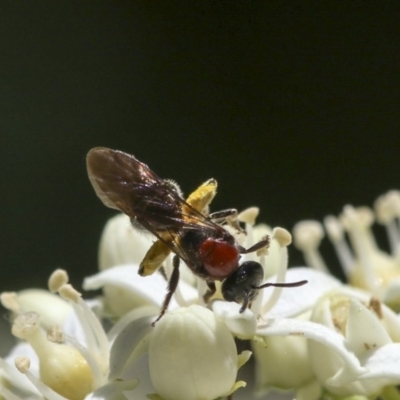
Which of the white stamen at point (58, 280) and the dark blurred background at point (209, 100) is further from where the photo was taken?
the dark blurred background at point (209, 100)

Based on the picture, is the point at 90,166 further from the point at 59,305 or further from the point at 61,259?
the point at 61,259

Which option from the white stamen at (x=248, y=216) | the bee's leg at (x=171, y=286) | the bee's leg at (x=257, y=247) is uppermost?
the white stamen at (x=248, y=216)

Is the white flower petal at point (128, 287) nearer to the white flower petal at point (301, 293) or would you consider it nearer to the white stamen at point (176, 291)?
the white stamen at point (176, 291)

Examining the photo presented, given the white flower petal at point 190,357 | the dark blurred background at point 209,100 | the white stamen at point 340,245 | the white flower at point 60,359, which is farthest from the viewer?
the dark blurred background at point 209,100

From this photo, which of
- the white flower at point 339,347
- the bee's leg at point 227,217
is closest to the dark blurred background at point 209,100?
the white flower at point 339,347

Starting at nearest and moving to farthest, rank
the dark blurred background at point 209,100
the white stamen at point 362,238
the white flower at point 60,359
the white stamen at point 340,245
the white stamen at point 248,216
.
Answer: the white flower at point 60,359
the white stamen at point 248,216
the white stamen at point 362,238
the white stamen at point 340,245
the dark blurred background at point 209,100

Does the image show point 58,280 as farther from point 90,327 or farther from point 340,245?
point 340,245

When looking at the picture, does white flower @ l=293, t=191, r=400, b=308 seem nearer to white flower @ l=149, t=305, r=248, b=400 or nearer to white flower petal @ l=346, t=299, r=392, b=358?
white flower petal @ l=346, t=299, r=392, b=358
